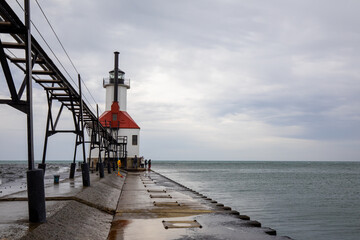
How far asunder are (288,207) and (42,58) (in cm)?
2130

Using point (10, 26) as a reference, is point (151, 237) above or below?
below

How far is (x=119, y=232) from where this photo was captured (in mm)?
8469

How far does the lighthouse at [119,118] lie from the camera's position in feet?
188

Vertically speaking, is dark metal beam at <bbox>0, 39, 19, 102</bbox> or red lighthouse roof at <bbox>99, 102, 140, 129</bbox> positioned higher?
red lighthouse roof at <bbox>99, 102, 140, 129</bbox>

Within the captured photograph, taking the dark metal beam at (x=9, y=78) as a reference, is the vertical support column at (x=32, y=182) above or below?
below

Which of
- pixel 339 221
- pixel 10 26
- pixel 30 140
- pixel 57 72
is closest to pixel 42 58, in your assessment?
pixel 57 72

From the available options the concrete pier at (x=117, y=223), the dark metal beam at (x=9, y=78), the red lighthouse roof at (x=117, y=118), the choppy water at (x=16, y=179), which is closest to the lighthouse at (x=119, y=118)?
the red lighthouse roof at (x=117, y=118)

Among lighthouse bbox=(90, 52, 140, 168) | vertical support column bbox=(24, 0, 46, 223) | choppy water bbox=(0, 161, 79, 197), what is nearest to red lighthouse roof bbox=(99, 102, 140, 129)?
lighthouse bbox=(90, 52, 140, 168)

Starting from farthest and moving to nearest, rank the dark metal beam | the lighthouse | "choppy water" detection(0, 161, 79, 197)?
the lighthouse → "choppy water" detection(0, 161, 79, 197) → the dark metal beam

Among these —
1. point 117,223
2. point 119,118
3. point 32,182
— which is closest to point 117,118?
point 119,118

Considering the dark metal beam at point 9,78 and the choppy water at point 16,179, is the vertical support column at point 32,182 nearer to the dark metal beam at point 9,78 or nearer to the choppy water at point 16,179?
the dark metal beam at point 9,78

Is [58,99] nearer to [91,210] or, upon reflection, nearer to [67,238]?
[91,210]

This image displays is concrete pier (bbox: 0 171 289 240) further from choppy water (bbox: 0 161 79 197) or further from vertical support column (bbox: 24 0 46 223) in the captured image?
choppy water (bbox: 0 161 79 197)

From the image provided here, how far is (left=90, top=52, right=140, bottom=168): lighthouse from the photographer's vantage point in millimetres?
57372
